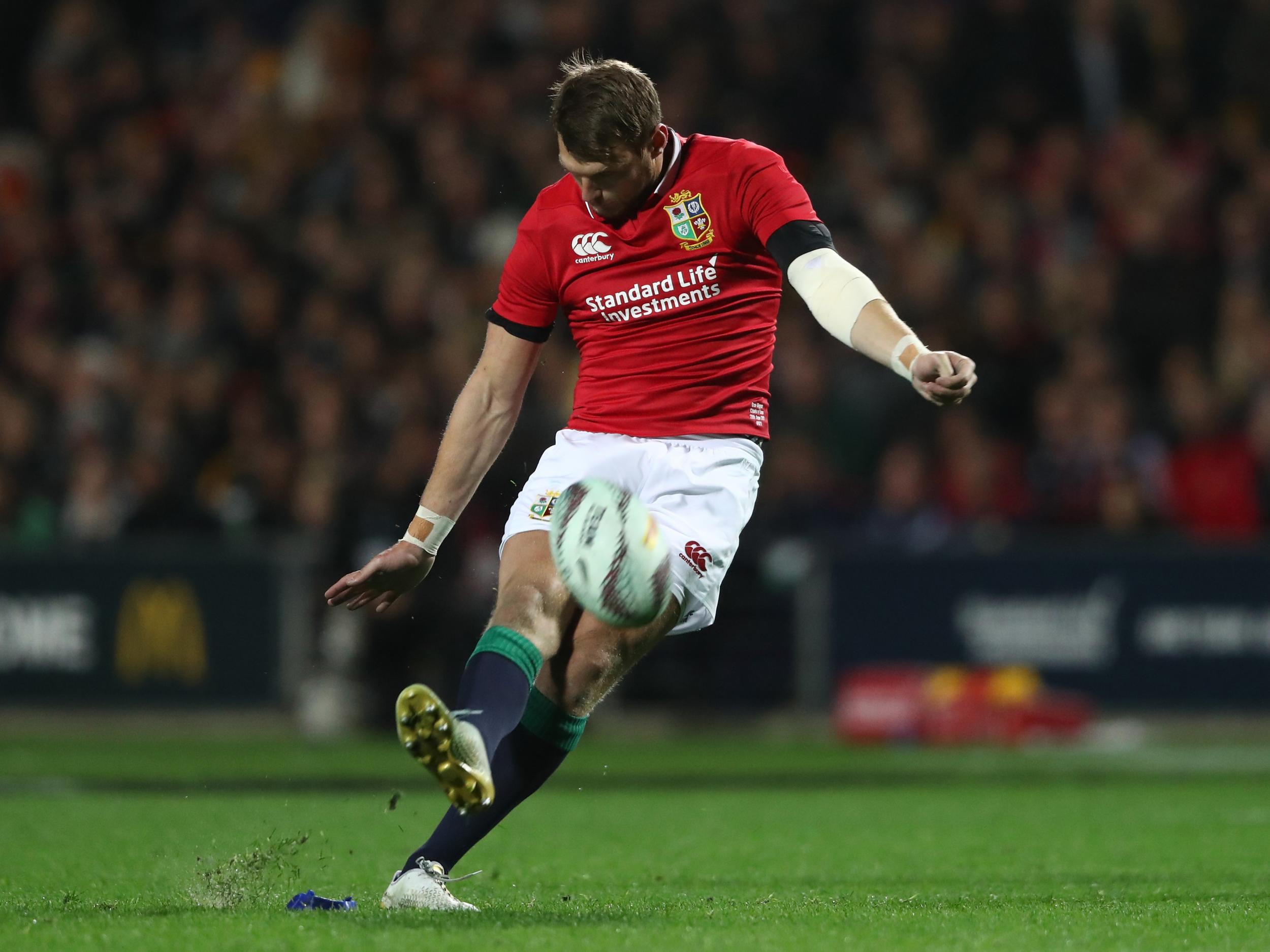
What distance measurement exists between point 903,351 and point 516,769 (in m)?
1.57

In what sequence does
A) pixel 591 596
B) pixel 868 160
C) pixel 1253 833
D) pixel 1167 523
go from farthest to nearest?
pixel 868 160
pixel 1167 523
pixel 1253 833
pixel 591 596

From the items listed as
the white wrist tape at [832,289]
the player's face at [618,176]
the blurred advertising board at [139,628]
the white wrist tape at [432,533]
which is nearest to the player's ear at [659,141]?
the player's face at [618,176]

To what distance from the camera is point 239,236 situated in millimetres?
16703

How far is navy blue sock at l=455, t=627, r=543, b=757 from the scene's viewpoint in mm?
4965

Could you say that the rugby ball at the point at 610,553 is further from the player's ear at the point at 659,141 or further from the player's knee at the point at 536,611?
the player's ear at the point at 659,141

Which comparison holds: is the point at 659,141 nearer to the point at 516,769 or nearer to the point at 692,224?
the point at 692,224

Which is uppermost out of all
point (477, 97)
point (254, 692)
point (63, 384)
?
point (477, 97)

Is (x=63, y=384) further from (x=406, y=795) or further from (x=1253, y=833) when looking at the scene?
(x=1253, y=833)

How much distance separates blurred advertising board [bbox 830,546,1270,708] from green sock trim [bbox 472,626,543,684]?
8.82 m

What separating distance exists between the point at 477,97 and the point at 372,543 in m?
4.86

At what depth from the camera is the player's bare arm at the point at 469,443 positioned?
5.55 meters

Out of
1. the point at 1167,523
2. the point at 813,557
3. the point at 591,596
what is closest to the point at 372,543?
the point at 813,557

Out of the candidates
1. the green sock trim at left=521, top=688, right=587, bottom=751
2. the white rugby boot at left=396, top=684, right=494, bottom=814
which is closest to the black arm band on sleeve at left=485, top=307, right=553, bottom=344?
the green sock trim at left=521, top=688, right=587, bottom=751

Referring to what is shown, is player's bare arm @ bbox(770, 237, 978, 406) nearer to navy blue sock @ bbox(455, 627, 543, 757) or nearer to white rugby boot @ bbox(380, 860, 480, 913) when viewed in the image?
navy blue sock @ bbox(455, 627, 543, 757)
